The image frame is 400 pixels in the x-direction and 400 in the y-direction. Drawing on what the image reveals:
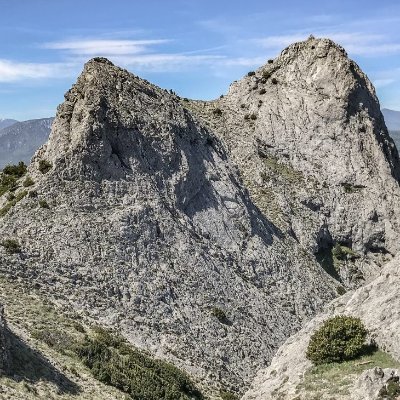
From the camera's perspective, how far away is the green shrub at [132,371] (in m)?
39.1

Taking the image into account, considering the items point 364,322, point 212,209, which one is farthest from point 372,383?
point 212,209

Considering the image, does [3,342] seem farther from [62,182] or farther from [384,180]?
[384,180]

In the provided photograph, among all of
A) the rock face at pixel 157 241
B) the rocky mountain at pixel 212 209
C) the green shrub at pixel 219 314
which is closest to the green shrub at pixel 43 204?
the rocky mountain at pixel 212 209

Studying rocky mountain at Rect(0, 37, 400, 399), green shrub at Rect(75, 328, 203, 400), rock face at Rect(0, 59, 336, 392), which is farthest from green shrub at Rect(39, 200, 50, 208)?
green shrub at Rect(75, 328, 203, 400)

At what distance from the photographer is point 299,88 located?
308 feet

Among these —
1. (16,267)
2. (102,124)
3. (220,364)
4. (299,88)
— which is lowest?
(220,364)

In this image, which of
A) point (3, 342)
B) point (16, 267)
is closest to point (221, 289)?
point (16, 267)

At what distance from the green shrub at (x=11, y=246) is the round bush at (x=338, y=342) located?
28.9 metres

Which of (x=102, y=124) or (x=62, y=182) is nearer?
(x=62, y=182)

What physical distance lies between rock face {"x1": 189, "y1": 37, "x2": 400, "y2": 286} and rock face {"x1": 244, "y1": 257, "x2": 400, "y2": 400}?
3356 cm

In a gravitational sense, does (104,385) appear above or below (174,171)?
below

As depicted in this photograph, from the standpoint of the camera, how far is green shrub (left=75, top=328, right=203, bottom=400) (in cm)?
3912

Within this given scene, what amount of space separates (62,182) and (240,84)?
171 ft

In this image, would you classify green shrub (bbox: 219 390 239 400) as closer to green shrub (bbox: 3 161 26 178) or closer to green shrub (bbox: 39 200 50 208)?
green shrub (bbox: 39 200 50 208)
